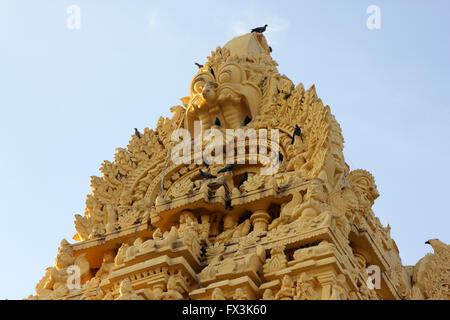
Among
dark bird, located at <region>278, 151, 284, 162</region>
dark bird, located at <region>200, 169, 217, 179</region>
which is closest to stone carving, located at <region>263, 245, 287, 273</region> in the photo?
dark bird, located at <region>200, 169, 217, 179</region>

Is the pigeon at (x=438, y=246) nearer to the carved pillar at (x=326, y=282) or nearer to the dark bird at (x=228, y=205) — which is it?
the dark bird at (x=228, y=205)

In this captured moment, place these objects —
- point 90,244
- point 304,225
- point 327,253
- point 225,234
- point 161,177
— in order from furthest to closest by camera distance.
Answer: point 161,177
point 90,244
point 225,234
point 304,225
point 327,253

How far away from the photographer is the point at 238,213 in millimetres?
14781

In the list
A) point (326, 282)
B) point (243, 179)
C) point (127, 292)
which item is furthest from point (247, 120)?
point (326, 282)

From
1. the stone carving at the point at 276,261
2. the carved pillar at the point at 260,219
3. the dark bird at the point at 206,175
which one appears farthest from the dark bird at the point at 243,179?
the stone carving at the point at 276,261

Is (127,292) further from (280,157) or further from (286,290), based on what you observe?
(280,157)

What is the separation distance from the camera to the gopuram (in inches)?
499

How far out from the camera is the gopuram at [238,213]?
12.7 meters

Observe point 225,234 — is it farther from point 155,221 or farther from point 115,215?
point 115,215

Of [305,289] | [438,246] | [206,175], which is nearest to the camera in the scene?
[305,289]

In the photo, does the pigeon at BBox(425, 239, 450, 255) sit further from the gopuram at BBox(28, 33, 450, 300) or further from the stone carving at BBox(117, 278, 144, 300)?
the stone carving at BBox(117, 278, 144, 300)

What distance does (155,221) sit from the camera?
49.4 feet
